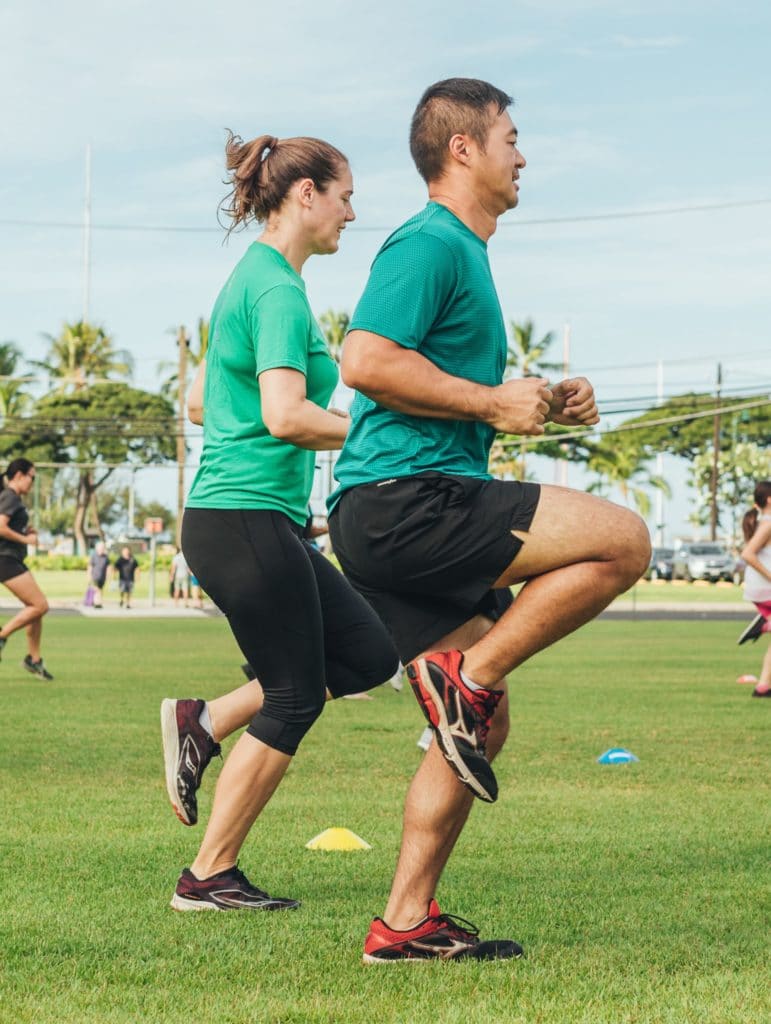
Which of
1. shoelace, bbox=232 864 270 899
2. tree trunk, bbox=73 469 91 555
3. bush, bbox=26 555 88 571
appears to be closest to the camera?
shoelace, bbox=232 864 270 899

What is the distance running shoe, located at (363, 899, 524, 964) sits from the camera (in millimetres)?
3803

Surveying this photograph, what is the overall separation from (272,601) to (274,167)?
135cm

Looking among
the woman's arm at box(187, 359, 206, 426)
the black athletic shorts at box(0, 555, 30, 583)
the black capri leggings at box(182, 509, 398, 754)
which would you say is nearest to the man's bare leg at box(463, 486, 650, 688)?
the black capri leggings at box(182, 509, 398, 754)

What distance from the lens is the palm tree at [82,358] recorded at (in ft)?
278

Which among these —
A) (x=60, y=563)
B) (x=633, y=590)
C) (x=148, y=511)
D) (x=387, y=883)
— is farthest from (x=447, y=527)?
(x=148, y=511)

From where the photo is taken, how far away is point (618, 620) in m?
32.8

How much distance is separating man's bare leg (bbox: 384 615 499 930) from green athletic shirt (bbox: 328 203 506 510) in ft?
2.41

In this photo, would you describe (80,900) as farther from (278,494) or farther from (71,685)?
(71,685)

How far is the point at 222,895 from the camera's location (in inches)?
177

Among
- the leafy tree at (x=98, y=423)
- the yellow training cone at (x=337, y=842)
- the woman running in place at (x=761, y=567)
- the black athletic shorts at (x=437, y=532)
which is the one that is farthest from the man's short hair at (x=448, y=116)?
the leafy tree at (x=98, y=423)

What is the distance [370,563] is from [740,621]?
29.3 m

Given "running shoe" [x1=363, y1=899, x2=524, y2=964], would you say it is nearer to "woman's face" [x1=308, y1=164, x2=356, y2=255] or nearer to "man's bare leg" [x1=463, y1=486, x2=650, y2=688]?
"man's bare leg" [x1=463, y1=486, x2=650, y2=688]

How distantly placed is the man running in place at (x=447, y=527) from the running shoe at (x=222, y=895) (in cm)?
75

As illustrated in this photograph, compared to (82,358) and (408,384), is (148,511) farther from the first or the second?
(408,384)
